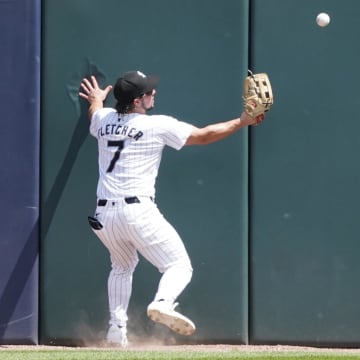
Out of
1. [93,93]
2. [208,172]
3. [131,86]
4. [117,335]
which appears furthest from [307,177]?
[117,335]

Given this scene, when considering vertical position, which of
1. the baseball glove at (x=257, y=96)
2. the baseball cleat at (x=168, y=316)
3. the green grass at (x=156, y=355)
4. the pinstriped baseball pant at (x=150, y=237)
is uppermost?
the baseball glove at (x=257, y=96)

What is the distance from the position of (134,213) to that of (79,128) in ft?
3.29

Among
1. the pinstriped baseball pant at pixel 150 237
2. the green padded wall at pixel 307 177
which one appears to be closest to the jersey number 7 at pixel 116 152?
the pinstriped baseball pant at pixel 150 237

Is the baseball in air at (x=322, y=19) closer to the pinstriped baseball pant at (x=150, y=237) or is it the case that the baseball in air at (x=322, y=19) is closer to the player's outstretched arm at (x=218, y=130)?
the player's outstretched arm at (x=218, y=130)

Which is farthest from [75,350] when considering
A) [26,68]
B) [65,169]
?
[26,68]

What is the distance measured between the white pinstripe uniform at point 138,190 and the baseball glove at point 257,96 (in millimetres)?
409

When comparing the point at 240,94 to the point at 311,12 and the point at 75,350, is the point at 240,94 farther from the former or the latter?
the point at 75,350

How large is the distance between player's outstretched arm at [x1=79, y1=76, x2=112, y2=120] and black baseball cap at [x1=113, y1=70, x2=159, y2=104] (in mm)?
388

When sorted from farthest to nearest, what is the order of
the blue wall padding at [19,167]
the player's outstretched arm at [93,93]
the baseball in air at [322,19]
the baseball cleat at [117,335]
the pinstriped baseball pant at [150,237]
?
the blue wall padding at [19,167] < the player's outstretched arm at [93,93] < the baseball in air at [322,19] < the baseball cleat at [117,335] < the pinstriped baseball pant at [150,237]

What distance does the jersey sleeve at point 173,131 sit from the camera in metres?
7.31

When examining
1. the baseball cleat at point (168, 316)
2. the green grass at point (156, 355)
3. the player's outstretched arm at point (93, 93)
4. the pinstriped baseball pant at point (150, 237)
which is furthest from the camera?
the player's outstretched arm at point (93, 93)

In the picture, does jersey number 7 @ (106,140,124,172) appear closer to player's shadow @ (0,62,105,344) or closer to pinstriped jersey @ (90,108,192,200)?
pinstriped jersey @ (90,108,192,200)

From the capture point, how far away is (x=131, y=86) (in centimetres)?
734

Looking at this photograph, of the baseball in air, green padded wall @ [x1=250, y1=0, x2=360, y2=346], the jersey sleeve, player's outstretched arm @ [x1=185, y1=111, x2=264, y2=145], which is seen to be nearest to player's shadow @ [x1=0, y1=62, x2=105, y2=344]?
the jersey sleeve
